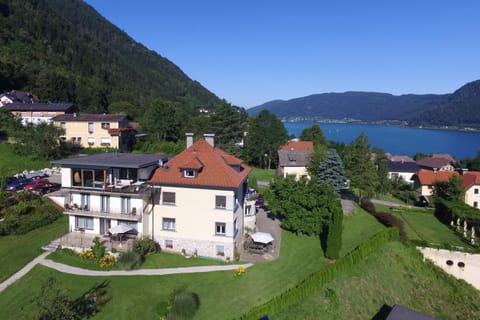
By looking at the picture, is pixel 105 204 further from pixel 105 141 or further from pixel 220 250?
pixel 105 141

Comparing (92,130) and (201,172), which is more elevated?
(92,130)

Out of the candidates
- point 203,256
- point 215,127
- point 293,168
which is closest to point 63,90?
point 215,127

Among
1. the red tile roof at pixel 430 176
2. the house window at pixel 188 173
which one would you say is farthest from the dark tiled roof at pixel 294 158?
the house window at pixel 188 173

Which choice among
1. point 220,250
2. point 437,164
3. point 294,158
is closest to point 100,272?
point 220,250

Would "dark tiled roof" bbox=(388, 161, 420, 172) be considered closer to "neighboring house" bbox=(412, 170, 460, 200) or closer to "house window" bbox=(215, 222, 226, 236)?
"neighboring house" bbox=(412, 170, 460, 200)

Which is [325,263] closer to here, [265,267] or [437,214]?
[265,267]

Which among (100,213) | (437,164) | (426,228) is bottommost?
(426,228)

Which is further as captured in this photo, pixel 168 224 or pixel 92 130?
pixel 92 130
